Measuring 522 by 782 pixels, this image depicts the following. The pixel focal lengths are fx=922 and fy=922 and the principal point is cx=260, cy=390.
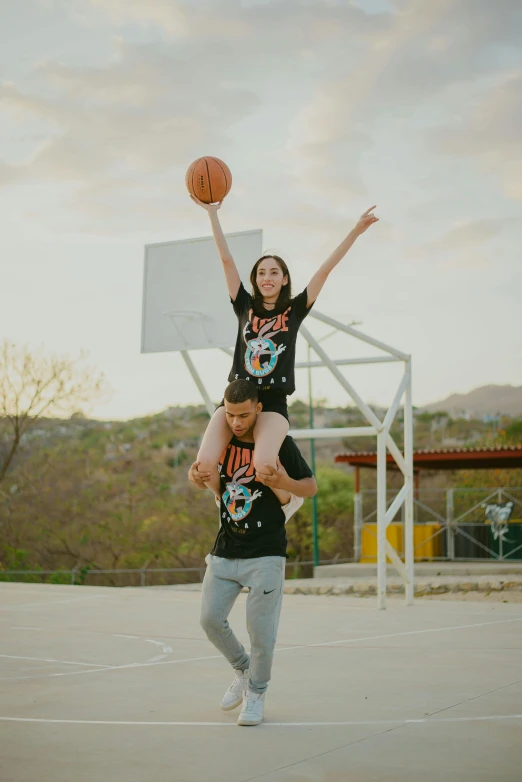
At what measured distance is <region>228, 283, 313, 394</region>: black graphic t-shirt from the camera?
17.1ft

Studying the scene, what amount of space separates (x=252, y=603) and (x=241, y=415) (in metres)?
0.98

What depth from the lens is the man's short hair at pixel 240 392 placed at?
484cm

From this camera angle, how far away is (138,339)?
14289 mm

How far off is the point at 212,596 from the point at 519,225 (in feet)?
92.9

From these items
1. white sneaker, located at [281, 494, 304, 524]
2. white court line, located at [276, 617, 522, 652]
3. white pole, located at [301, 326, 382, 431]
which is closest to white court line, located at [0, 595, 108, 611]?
white pole, located at [301, 326, 382, 431]

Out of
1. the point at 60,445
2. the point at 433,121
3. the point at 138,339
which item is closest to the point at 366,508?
the point at 60,445

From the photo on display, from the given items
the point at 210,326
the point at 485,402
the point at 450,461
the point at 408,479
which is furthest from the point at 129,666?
the point at 485,402

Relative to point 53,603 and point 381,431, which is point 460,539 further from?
point 53,603

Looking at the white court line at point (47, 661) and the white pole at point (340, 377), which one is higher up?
the white pole at point (340, 377)

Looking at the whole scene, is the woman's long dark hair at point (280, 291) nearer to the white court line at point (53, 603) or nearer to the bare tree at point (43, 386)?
the white court line at point (53, 603)

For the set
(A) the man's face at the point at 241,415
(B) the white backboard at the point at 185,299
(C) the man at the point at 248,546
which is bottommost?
(C) the man at the point at 248,546

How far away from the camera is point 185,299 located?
13.8 meters

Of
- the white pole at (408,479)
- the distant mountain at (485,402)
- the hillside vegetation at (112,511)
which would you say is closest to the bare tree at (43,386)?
the hillside vegetation at (112,511)

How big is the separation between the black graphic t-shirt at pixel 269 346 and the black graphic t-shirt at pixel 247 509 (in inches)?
16.3
